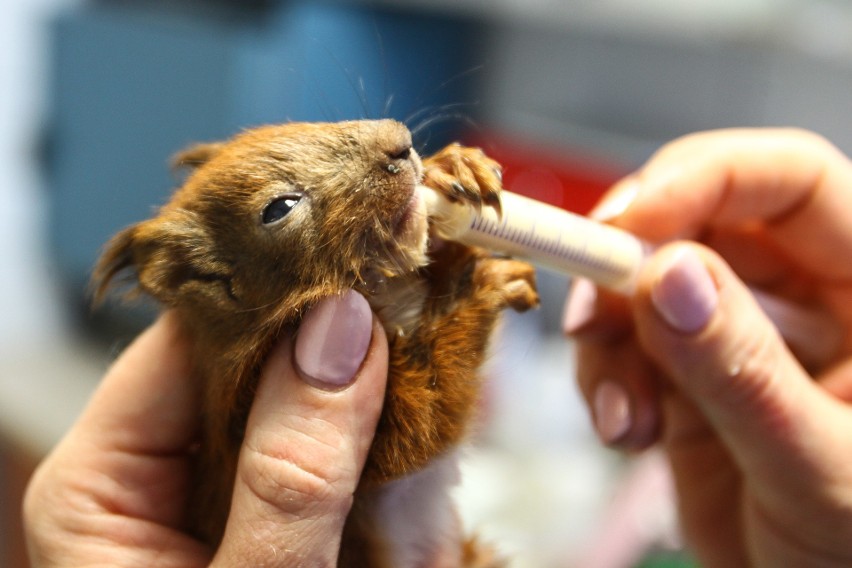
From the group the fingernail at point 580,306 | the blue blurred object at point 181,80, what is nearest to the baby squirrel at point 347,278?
the fingernail at point 580,306

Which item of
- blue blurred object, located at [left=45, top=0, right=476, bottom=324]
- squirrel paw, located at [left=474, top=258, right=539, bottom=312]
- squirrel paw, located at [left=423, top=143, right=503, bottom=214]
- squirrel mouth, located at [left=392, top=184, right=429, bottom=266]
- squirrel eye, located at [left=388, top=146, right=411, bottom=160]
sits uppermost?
squirrel eye, located at [left=388, top=146, right=411, bottom=160]

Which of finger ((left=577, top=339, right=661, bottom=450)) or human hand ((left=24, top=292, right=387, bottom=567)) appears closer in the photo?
human hand ((left=24, top=292, right=387, bottom=567))

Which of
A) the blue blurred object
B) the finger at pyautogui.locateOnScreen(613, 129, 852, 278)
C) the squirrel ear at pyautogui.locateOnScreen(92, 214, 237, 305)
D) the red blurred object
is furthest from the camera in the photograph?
the red blurred object

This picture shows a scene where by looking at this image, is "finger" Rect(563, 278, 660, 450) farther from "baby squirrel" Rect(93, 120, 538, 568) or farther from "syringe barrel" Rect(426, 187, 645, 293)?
"baby squirrel" Rect(93, 120, 538, 568)

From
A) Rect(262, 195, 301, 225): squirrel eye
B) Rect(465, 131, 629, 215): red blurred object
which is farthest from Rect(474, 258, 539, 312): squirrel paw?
Rect(465, 131, 629, 215): red blurred object

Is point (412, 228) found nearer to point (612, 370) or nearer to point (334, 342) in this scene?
point (334, 342)

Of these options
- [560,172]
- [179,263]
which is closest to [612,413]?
[179,263]

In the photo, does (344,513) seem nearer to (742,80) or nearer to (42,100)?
(742,80)

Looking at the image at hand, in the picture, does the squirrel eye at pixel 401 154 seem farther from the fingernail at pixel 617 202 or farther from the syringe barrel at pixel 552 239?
the fingernail at pixel 617 202
